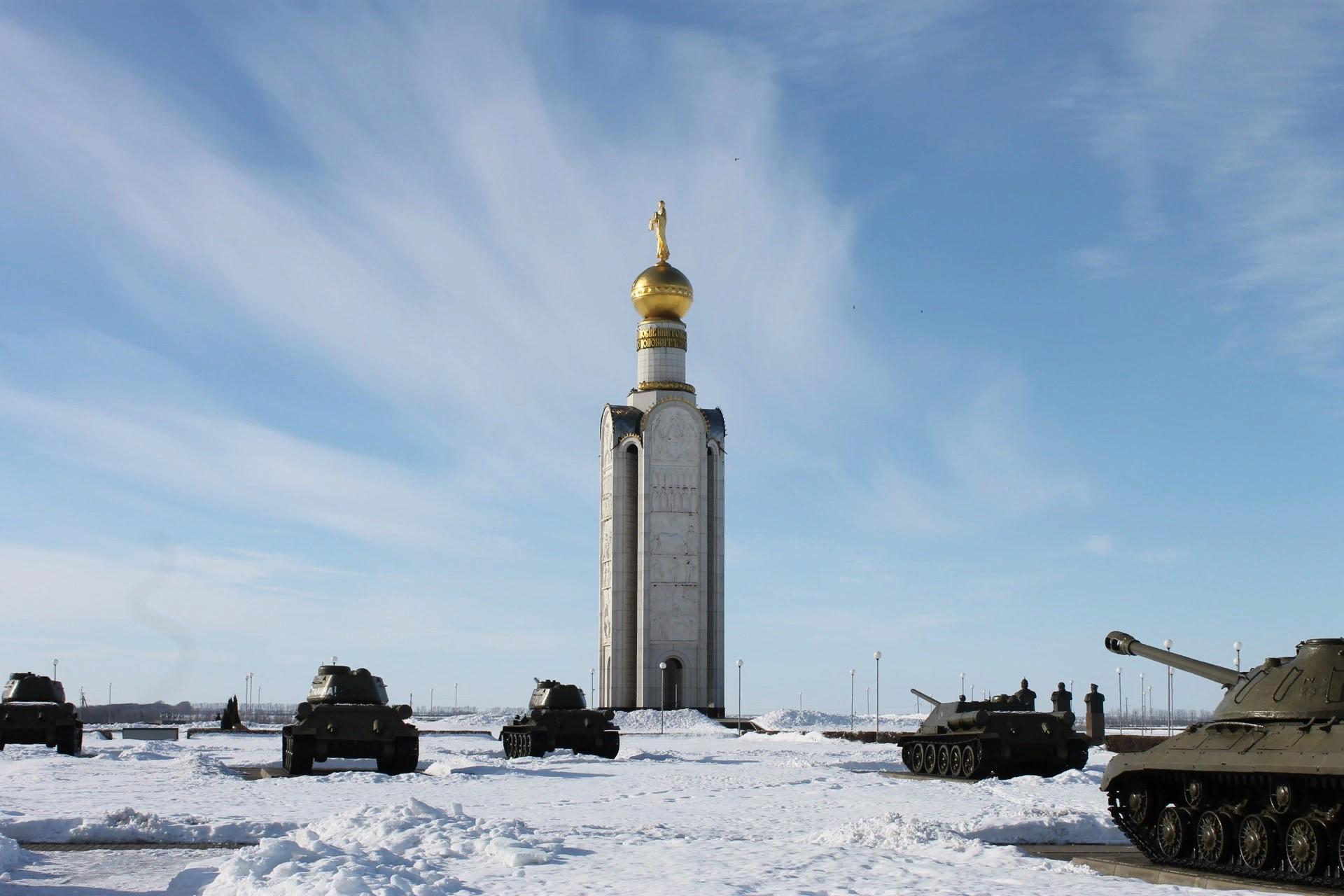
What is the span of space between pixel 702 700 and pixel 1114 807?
48441mm

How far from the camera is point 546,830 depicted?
17.6 metres

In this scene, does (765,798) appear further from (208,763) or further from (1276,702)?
(208,763)

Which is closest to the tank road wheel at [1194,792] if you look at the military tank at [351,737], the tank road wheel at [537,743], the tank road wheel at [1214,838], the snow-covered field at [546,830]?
the tank road wheel at [1214,838]

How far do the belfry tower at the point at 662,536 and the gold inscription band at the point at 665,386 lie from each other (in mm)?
43

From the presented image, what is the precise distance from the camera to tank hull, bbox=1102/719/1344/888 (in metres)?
13.3

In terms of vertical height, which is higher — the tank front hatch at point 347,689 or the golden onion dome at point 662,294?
the golden onion dome at point 662,294

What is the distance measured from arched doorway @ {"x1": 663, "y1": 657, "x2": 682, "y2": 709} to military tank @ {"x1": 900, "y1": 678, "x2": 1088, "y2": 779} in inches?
1354

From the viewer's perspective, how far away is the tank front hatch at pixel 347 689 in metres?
29.6

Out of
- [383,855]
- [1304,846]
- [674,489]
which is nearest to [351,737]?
[383,855]

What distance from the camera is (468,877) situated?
13258 mm

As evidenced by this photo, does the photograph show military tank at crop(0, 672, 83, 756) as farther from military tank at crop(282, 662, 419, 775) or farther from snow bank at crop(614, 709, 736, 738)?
snow bank at crop(614, 709, 736, 738)

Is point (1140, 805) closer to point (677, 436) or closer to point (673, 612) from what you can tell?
point (673, 612)

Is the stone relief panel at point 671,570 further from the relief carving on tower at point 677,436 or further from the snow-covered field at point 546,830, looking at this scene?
the snow-covered field at point 546,830

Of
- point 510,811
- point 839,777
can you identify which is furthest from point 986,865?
point 839,777
